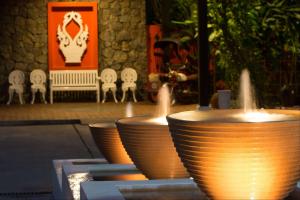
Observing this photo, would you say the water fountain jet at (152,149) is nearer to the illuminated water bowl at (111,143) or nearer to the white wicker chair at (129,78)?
the illuminated water bowl at (111,143)

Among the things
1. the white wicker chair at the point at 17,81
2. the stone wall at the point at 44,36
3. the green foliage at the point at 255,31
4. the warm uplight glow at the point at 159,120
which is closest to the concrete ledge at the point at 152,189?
the warm uplight glow at the point at 159,120

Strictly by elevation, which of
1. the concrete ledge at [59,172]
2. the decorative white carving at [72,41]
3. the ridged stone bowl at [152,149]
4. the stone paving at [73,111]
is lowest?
the stone paving at [73,111]

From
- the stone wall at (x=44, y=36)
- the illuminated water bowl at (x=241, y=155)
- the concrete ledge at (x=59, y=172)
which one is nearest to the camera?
the illuminated water bowl at (x=241, y=155)

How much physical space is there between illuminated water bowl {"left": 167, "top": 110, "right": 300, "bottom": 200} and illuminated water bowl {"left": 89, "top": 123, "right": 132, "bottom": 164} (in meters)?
2.54

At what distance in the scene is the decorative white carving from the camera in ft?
77.0

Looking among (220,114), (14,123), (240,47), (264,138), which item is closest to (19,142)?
(14,123)

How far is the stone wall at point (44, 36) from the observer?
23594 mm

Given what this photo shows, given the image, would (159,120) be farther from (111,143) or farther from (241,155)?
(241,155)

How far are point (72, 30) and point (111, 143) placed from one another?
55.7 feet

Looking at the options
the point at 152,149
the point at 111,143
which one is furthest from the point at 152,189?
the point at 111,143

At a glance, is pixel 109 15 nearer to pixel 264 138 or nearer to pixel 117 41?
pixel 117 41

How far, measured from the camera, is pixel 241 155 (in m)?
4.11

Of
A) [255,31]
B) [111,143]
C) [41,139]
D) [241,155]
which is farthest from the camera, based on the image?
[41,139]

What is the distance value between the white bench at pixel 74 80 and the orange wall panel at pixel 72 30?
0.19m
